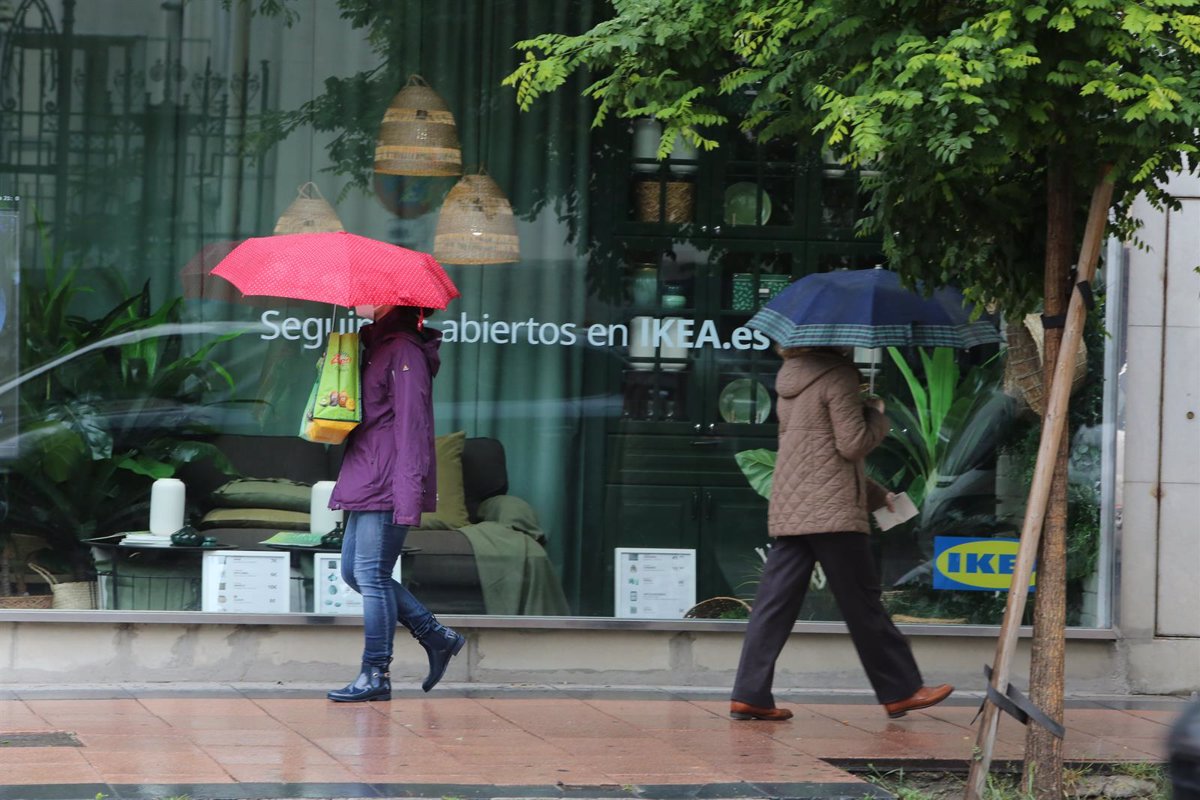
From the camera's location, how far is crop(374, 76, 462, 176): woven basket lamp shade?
8742mm

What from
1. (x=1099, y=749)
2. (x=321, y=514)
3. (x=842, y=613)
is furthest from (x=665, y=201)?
(x=1099, y=749)

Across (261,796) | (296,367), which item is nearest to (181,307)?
(296,367)

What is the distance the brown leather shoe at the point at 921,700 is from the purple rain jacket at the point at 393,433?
7.36 feet

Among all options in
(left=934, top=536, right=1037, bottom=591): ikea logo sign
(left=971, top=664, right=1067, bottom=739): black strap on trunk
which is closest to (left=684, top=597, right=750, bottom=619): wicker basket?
(left=934, top=536, right=1037, bottom=591): ikea logo sign

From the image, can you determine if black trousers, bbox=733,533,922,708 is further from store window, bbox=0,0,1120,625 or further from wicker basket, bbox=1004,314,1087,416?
wicker basket, bbox=1004,314,1087,416

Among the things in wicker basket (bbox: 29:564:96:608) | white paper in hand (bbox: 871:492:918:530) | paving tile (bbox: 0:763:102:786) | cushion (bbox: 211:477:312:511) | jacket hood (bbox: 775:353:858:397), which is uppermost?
jacket hood (bbox: 775:353:858:397)

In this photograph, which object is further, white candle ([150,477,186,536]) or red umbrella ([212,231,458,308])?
white candle ([150,477,186,536])

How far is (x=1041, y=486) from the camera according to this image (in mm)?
5926

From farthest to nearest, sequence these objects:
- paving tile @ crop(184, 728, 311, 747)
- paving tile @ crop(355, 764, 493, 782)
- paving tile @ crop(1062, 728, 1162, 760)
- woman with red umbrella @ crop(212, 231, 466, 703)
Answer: woman with red umbrella @ crop(212, 231, 466, 703) < paving tile @ crop(1062, 728, 1162, 760) < paving tile @ crop(184, 728, 311, 747) < paving tile @ crop(355, 764, 493, 782)

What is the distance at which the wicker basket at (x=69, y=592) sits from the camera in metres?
8.25

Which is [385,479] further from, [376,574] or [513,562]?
A: [513,562]

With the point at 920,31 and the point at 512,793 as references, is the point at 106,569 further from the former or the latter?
the point at 920,31

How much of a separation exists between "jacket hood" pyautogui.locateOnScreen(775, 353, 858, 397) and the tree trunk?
1343 mm

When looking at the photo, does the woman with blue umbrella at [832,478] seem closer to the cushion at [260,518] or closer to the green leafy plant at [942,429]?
the green leafy plant at [942,429]
